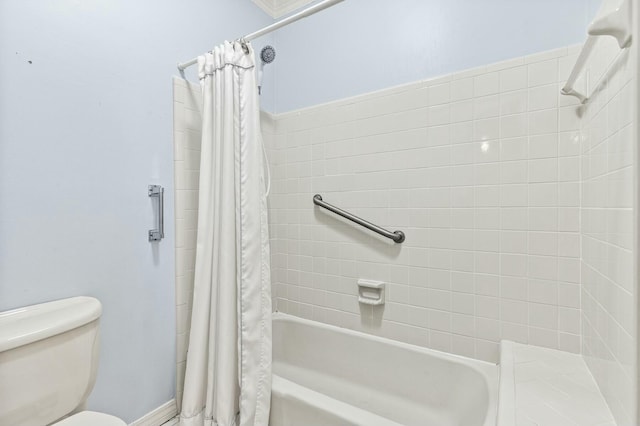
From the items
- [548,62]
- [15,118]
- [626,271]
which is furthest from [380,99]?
[15,118]

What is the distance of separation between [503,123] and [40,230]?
175cm

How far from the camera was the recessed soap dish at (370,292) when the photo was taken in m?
1.53

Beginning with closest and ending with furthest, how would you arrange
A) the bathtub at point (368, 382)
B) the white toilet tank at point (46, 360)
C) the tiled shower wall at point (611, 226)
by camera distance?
the tiled shower wall at point (611, 226) < the white toilet tank at point (46, 360) < the bathtub at point (368, 382)

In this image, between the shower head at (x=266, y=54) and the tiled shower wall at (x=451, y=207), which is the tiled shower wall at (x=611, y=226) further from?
the shower head at (x=266, y=54)

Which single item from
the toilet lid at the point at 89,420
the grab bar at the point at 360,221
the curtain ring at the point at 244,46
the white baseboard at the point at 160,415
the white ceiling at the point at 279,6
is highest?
the white ceiling at the point at 279,6

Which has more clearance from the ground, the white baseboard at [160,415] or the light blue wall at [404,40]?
the light blue wall at [404,40]

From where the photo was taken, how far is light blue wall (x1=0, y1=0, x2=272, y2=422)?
2.98 ft

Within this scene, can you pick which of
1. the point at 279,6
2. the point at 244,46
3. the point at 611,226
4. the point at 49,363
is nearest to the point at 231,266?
the point at 49,363

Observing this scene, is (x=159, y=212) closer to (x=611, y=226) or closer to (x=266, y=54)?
(x=266, y=54)

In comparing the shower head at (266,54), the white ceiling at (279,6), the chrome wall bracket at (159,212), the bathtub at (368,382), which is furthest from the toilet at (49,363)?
the white ceiling at (279,6)

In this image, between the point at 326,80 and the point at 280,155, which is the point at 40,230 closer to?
the point at 280,155

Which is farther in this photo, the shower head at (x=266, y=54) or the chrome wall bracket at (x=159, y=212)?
the shower head at (x=266, y=54)

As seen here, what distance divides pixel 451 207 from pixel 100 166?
145 cm

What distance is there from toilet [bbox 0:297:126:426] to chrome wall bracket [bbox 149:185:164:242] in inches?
13.7
